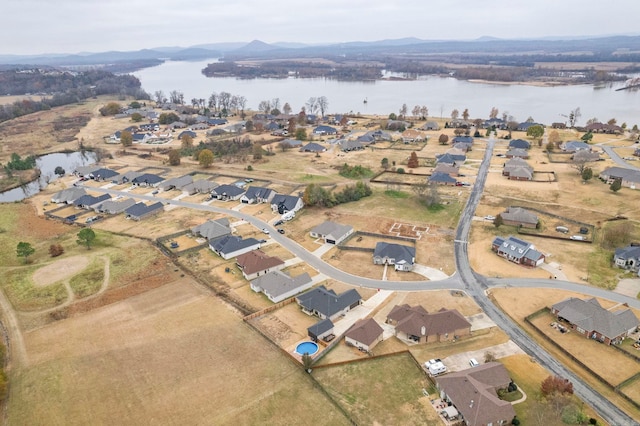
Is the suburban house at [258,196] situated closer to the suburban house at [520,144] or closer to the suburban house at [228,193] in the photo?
the suburban house at [228,193]

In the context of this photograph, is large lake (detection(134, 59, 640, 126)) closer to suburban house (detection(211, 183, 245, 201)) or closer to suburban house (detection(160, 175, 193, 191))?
suburban house (detection(160, 175, 193, 191))

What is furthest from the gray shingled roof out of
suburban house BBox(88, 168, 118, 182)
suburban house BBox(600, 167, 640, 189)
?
suburban house BBox(88, 168, 118, 182)

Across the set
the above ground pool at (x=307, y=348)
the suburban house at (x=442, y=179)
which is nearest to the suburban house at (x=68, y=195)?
the above ground pool at (x=307, y=348)

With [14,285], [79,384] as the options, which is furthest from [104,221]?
[79,384]

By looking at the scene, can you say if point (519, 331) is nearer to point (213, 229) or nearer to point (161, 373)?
point (161, 373)

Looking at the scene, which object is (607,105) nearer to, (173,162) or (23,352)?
(173,162)
